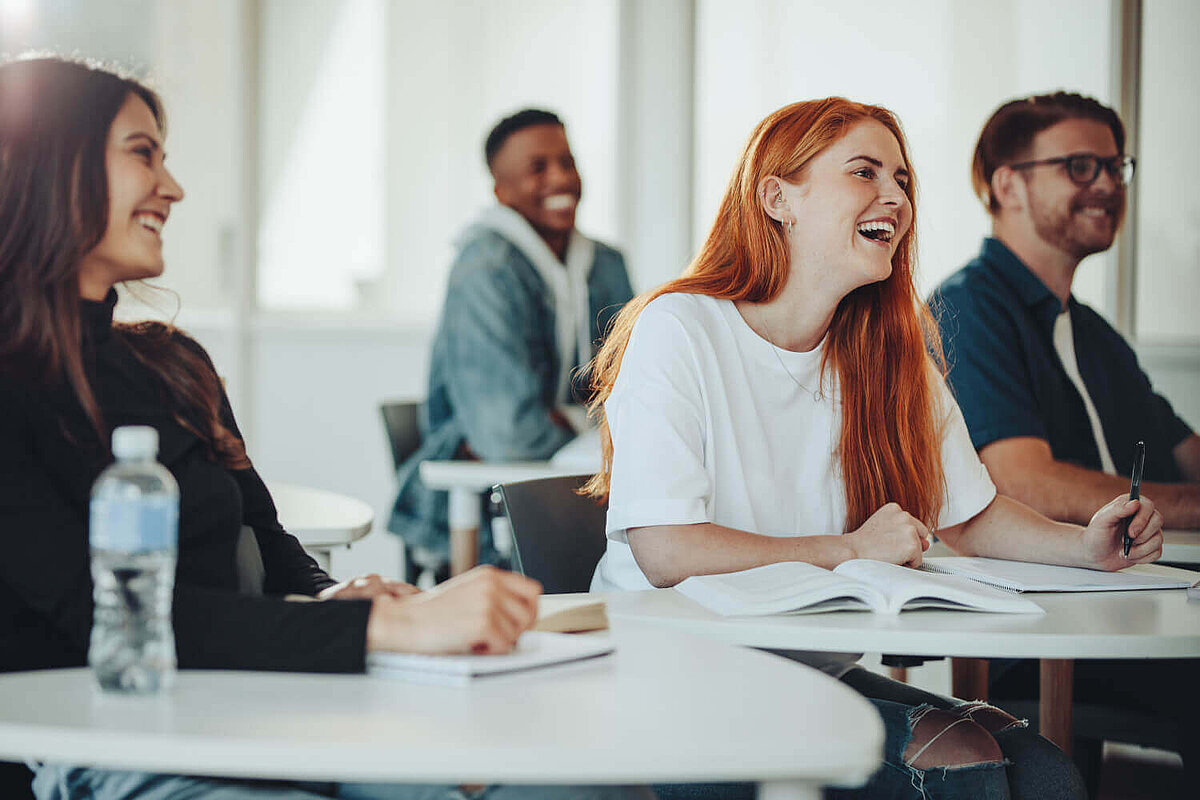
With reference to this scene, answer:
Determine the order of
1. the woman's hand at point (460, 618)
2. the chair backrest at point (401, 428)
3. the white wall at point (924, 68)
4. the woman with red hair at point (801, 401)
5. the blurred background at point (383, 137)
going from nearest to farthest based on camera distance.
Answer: the woman's hand at point (460, 618)
the woman with red hair at point (801, 401)
the chair backrest at point (401, 428)
the white wall at point (924, 68)
the blurred background at point (383, 137)

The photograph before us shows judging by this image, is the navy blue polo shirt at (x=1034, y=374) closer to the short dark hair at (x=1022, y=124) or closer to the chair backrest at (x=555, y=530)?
the short dark hair at (x=1022, y=124)

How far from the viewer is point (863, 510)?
1880mm

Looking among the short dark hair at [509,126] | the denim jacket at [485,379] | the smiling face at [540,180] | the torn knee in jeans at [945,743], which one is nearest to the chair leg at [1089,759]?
the torn knee in jeans at [945,743]

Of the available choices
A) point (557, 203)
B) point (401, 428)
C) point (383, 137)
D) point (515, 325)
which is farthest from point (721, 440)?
point (383, 137)

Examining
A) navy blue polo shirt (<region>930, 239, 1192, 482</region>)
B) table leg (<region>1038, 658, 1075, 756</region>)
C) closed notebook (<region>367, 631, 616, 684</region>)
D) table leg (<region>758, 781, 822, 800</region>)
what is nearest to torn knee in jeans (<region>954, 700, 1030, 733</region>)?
table leg (<region>1038, 658, 1075, 756</region>)

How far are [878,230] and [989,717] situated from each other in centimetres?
76

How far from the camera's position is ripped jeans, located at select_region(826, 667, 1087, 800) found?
141cm

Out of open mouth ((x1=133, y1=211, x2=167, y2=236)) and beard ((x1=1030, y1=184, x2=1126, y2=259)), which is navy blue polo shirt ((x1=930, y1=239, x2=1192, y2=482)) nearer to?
beard ((x1=1030, y1=184, x2=1126, y2=259))

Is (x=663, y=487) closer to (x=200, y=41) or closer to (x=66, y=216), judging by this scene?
(x=66, y=216)

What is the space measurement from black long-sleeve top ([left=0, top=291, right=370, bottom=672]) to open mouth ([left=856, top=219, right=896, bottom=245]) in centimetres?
107

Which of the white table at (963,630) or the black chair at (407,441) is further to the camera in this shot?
the black chair at (407,441)

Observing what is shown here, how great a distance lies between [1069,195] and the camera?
2.72 meters

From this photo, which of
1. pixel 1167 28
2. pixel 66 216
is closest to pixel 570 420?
pixel 66 216

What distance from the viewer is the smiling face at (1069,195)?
8.93 ft
